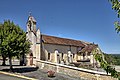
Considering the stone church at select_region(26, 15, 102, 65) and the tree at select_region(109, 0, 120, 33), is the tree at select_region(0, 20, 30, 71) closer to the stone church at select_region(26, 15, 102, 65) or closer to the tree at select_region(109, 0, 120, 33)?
the stone church at select_region(26, 15, 102, 65)

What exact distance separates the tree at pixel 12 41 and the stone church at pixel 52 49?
6.84m

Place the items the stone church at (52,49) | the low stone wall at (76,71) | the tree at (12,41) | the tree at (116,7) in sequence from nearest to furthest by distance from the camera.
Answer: the tree at (116,7)
the low stone wall at (76,71)
the tree at (12,41)
the stone church at (52,49)

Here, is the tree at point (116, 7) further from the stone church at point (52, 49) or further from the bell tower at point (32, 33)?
the bell tower at point (32, 33)

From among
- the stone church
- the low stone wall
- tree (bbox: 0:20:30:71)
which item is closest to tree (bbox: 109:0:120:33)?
the low stone wall

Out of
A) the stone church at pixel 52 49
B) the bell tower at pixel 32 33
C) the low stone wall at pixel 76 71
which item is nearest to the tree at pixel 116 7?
the low stone wall at pixel 76 71

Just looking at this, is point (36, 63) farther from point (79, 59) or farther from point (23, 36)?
point (79, 59)

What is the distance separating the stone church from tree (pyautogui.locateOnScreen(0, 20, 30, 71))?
6836 millimetres

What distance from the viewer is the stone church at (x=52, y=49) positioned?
124 feet

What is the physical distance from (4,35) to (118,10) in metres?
24.9

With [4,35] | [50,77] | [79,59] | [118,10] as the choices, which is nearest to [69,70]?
[50,77]

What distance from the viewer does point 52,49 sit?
41438 millimetres

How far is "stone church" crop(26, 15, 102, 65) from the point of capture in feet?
124

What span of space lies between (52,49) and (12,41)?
45.9ft

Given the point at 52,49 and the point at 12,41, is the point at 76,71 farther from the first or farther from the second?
the point at 52,49
